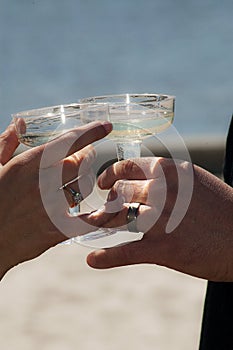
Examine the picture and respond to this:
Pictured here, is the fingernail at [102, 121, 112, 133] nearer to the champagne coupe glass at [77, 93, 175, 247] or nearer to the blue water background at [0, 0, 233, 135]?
the champagne coupe glass at [77, 93, 175, 247]

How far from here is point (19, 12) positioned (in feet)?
38.4

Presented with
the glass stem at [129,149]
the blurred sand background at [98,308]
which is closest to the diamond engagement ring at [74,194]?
the glass stem at [129,149]

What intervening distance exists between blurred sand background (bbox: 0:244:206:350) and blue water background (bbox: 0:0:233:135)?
5.52m

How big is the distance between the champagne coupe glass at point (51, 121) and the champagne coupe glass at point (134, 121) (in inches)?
0.7

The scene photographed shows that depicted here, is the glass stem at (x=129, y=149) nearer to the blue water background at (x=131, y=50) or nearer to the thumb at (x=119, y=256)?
the thumb at (x=119, y=256)

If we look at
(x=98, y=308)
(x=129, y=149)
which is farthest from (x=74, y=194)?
(x=98, y=308)

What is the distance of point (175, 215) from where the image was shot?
100 centimetres

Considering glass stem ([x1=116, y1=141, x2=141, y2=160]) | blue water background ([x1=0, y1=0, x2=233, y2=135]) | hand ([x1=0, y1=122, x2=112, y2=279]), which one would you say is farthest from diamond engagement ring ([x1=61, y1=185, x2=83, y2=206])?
blue water background ([x1=0, y1=0, x2=233, y2=135])

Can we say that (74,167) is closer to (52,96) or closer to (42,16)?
(42,16)

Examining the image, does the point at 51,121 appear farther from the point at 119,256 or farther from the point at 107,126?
the point at 119,256

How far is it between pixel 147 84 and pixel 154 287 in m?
10.1

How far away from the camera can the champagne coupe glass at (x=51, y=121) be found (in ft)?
3.58

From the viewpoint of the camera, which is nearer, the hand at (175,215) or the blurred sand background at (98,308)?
the hand at (175,215)

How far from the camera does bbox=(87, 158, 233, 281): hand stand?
3.27 ft
